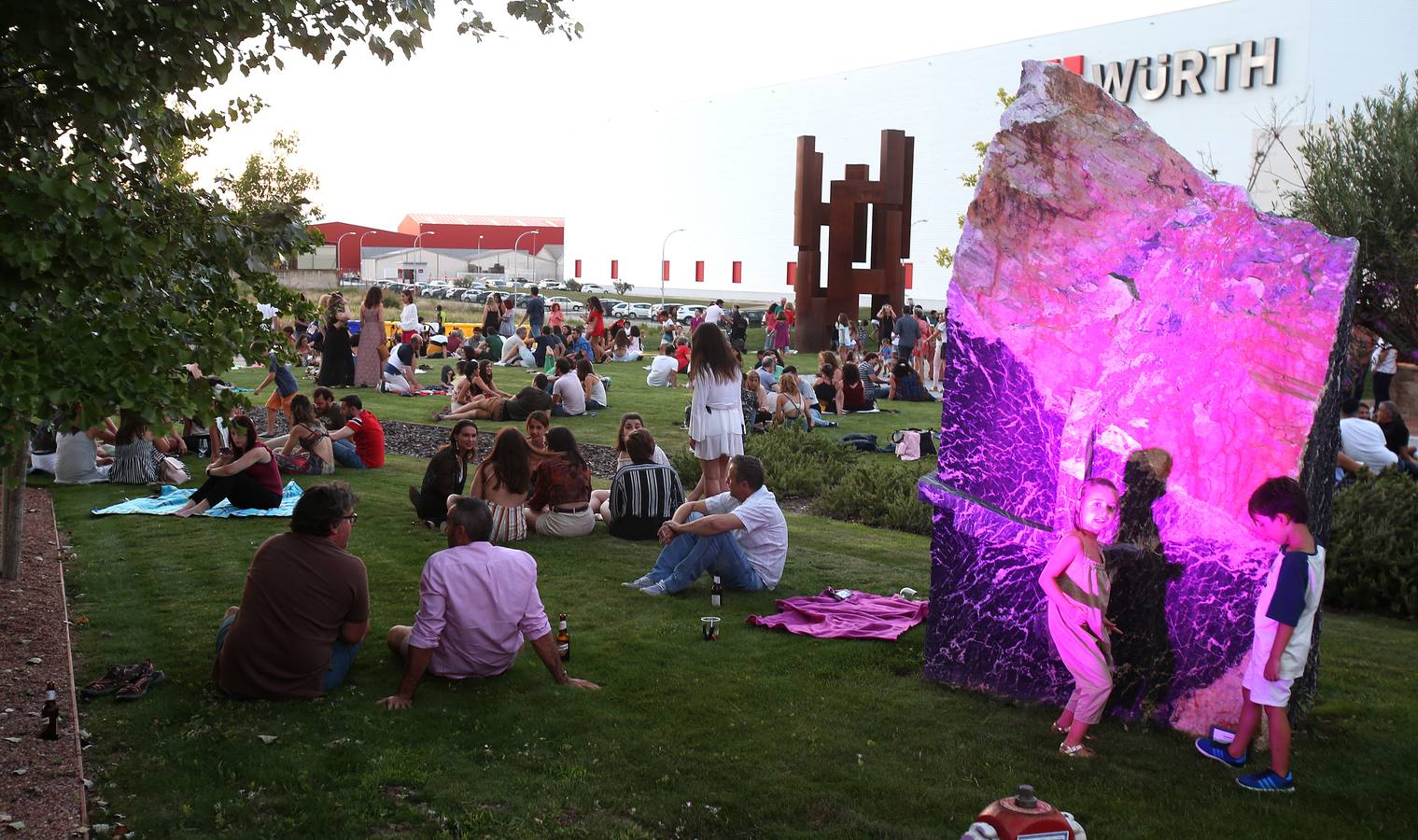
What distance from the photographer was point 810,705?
6.58 metres

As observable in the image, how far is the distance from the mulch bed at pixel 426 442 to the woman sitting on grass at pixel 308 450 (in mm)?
2094

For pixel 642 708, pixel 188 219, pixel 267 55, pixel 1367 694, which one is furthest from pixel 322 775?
pixel 1367 694

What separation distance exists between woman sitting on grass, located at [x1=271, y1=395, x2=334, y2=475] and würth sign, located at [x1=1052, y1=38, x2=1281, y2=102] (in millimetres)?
36363

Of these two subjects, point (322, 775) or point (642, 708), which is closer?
point (322, 775)

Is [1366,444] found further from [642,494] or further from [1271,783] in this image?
[1271,783]

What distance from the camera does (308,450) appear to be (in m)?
13.5

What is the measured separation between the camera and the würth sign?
45438mm

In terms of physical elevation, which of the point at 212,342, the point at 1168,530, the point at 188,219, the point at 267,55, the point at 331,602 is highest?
the point at 267,55

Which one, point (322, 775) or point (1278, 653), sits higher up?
point (1278, 653)

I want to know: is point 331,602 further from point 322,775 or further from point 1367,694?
point 1367,694

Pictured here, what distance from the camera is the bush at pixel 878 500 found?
39.9 ft

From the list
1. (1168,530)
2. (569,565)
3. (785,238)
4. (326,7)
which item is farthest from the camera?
(785,238)

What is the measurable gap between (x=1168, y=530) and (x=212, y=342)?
4.50 meters

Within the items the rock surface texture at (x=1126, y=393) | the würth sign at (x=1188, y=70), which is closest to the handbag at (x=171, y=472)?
the rock surface texture at (x=1126, y=393)
